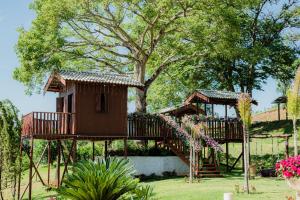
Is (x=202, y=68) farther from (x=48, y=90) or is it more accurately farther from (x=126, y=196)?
(x=126, y=196)

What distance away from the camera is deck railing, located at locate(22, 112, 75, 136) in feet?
79.8

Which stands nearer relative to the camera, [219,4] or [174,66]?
[219,4]

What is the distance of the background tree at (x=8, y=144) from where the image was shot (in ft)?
82.4

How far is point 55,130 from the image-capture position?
25156 mm

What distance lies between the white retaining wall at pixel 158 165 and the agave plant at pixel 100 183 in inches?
827

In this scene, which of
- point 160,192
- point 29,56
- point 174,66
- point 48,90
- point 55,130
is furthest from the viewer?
point 174,66

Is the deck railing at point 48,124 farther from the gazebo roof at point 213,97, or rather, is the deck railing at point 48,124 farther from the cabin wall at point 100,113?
the gazebo roof at point 213,97

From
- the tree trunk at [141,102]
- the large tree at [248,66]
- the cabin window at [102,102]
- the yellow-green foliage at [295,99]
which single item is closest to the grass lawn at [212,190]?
the yellow-green foliage at [295,99]

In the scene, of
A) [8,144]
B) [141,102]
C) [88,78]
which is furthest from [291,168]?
[141,102]

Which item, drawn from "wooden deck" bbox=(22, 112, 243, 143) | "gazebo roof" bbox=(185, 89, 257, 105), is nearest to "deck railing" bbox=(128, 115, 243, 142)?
"wooden deck" bbox=(22, 112, 243, 143)

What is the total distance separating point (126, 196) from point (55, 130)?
58.0 ft

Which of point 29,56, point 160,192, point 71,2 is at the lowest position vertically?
point 160,192

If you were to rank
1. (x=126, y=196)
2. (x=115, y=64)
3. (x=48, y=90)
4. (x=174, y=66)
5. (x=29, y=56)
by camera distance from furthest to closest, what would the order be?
(x=174, y=66)
(x=115, y=64)
(x=29, y=56)
(x=48, y=90)
(x=126, y=196)

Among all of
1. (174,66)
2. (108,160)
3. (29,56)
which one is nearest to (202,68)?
(174,66)
